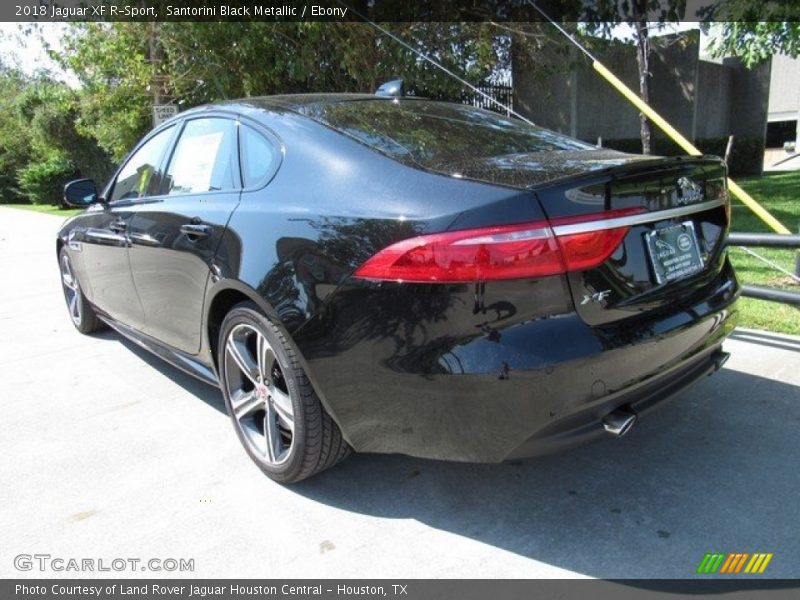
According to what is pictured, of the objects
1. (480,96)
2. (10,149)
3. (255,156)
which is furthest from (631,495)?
(10,149)

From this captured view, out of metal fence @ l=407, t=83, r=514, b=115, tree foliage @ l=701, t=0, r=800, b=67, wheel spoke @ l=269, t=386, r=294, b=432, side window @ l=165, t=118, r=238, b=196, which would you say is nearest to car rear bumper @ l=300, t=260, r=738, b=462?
wheel spoke @ l=269, t=386, r=294, b=432

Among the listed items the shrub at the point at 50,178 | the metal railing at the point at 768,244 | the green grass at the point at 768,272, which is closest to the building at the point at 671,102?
the green grass at the point at 768,272

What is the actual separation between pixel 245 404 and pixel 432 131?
153 centimetres

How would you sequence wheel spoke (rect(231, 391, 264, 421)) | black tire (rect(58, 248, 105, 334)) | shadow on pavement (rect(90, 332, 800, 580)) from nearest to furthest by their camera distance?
shadow on pavement (rect(90, 332, 800, 580)), wheel spoke (rect(231, 391, 264, 421)), black tire (rect(58, 248, 105, 334))

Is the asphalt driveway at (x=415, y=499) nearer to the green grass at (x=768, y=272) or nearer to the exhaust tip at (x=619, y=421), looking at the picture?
the exhaust tip at (x=619, y=421)

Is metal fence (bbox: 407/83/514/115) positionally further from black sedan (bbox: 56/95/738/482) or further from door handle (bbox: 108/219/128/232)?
black sedan (bbox: 56/95/738/482)

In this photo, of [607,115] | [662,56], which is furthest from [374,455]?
[662,56]


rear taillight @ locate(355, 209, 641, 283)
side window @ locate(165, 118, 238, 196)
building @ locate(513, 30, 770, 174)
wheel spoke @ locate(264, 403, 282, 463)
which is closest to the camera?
rear taillight @ locate(355, 209, 641, 283)

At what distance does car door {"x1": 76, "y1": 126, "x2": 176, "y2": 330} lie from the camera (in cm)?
385

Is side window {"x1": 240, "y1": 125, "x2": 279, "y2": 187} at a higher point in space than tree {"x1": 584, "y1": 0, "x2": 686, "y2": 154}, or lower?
lower

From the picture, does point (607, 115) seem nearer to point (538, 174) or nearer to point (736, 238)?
point (736, 238)

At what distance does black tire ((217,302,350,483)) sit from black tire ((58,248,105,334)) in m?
2.68

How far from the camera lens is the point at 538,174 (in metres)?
2.23

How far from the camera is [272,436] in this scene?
285cm
